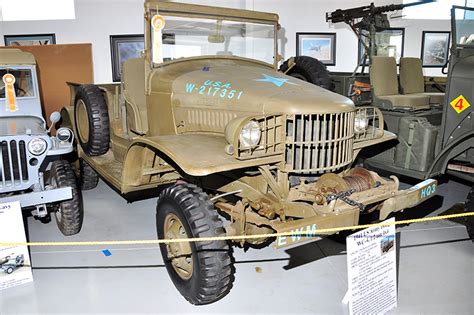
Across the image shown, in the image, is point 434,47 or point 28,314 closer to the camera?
point 28,314

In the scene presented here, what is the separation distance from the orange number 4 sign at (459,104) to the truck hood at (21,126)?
398 cm

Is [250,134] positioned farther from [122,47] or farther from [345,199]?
[122,47]

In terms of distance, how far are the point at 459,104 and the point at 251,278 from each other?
2751 millimetres

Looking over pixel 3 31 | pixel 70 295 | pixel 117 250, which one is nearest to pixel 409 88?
pixel 117 250

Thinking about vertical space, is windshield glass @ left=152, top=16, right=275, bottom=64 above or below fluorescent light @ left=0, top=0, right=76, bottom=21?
Result: below

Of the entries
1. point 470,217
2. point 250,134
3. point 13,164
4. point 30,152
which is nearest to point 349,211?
point 250,134

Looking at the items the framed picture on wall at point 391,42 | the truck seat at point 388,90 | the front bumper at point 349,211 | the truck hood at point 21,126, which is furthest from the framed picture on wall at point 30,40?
the front bumper at point 349,211

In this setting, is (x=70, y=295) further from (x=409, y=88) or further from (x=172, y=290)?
(x=409, y=88)

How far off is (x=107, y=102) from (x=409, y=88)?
4301 millimetres

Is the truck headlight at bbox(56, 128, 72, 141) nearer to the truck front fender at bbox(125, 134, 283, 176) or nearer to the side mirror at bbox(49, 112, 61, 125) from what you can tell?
the side mirror at bbox(49, 112, 61, 125)

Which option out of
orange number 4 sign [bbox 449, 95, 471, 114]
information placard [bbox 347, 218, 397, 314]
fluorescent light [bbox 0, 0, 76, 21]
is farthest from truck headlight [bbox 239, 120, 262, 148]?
fluorescent light [bbox 0, 0, 76, 21]

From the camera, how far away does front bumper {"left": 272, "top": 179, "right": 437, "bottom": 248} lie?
2430mm

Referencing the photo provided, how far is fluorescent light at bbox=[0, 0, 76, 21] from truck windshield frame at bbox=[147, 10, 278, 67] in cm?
439

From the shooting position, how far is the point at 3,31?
23.9 feet
